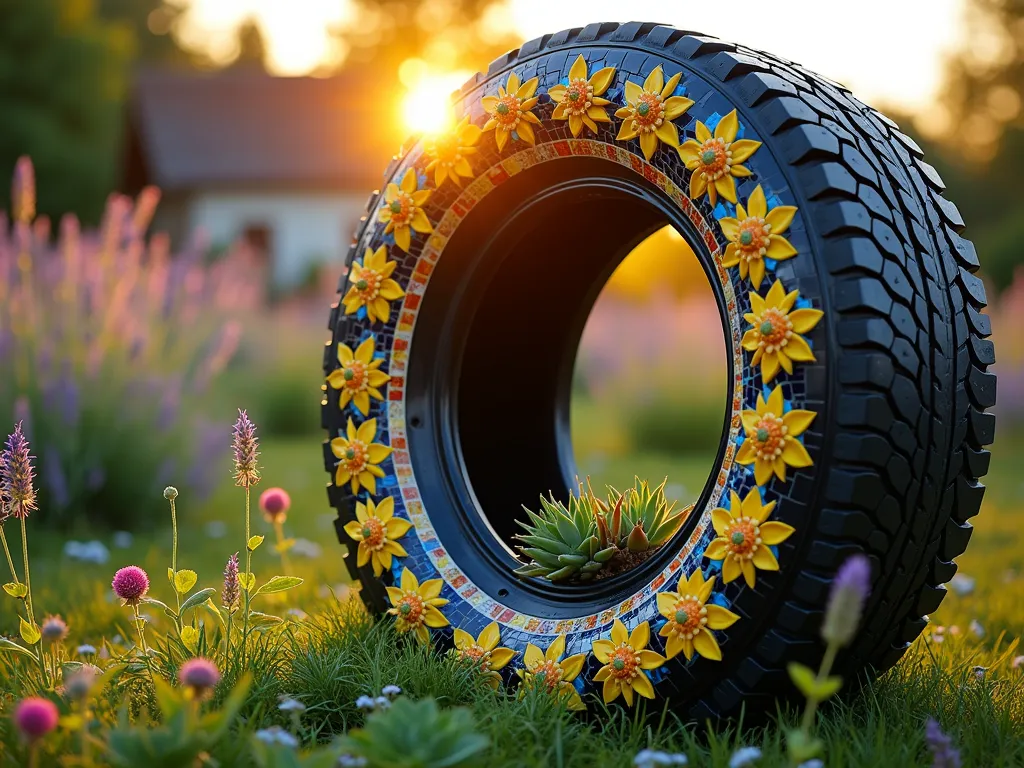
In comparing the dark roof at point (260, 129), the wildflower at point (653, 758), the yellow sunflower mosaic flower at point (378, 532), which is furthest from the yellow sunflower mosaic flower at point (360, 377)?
the dark roof at point (260, 129)

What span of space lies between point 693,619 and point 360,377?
3.89ft

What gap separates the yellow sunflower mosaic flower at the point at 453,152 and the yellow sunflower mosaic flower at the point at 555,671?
1.23 metres

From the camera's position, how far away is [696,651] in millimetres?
2047

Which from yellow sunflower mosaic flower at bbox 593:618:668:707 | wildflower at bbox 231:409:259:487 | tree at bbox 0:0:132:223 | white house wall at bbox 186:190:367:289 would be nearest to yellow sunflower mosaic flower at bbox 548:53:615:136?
wildflower at bbox 231:409:259:487

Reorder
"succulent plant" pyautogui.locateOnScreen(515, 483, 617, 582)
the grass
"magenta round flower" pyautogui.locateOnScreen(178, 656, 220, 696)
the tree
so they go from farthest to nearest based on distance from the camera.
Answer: the tree, "succulent plant" pyautogui.locateOnScreen(515, 483, 617, 582), the grass, "magenta round flower" pyautogui.locateOnScreen(178, 656, 220, 696)

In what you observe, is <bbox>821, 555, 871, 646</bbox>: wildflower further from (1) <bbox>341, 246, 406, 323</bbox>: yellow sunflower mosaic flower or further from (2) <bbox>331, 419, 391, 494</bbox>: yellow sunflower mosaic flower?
(1) <bbox>341, 246, 406, 323</bbox>: yellow sunflower mosaic flower

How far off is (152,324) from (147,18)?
1784 inches

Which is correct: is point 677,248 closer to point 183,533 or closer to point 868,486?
point 183,533

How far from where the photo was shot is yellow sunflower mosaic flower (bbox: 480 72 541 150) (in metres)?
2.51

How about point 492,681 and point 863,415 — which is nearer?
point 863,415

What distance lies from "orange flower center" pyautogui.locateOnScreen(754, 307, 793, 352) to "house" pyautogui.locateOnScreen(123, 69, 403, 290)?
23665 millimetres

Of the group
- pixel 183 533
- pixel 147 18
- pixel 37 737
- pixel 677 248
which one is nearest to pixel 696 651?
pixel 37 737

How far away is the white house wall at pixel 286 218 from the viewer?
26.7 m

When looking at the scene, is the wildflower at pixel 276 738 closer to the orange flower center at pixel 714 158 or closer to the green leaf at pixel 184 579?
the green leaf at pixel 184 579
